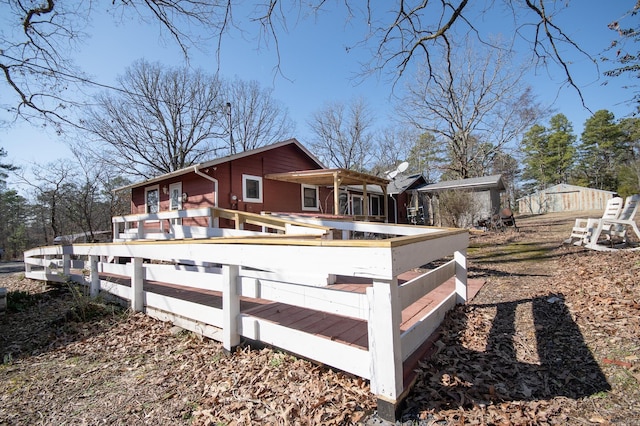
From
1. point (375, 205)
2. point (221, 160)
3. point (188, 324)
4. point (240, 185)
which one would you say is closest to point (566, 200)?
point (375, 205)

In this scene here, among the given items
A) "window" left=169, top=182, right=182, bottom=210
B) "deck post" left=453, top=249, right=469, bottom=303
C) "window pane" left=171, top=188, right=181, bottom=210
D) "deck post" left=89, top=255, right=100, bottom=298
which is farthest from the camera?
"window pane" left=171, top=188, right=181, bottom=210

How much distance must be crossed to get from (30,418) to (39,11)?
655cm

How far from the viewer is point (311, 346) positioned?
2049 millimetres

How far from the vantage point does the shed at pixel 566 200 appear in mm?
26547

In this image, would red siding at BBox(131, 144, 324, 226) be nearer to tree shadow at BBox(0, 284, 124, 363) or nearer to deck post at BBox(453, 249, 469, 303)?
tree shadow at BBox(0, 284, 124, 363)

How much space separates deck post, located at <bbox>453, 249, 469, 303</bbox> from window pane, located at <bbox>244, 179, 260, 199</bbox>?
841 centimetres

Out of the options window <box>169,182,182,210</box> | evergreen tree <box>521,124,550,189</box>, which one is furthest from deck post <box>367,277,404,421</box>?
evergreen tree <box>521,124,550,189</box>

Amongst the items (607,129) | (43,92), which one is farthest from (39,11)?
(607,129)

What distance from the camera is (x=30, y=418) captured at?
2.14 metres

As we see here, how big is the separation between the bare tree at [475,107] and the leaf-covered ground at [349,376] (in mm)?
18054

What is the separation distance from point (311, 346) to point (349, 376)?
0.36m

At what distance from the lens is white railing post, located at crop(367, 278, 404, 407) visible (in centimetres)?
157

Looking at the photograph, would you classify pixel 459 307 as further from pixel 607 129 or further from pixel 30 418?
pixel 607 129

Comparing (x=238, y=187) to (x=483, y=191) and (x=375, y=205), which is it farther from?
(x=483, y=191)
